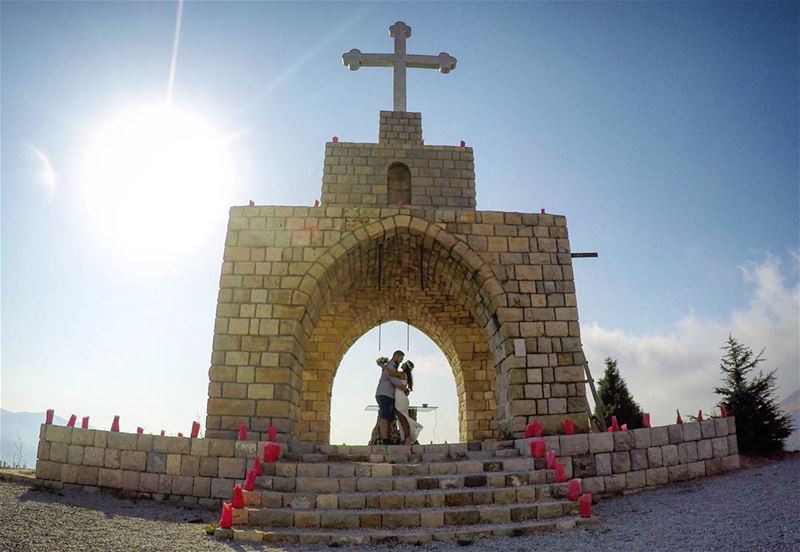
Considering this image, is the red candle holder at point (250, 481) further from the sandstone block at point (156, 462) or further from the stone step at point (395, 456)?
the sandstone block at point (156, 462)

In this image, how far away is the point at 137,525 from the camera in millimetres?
5504

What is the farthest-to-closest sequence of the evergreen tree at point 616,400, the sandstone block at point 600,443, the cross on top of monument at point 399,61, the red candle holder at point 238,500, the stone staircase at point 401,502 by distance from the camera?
1. the evergreen tree at point 616,400
2. the cross on top of monument at point 399,61
3. the sandstone block at point 600,443
4. the red candle holder at point 238,500
5. the stone staircase at point 401,502

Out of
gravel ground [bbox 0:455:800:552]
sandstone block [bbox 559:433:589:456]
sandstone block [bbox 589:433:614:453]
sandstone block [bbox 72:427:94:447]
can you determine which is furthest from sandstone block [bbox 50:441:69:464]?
sandstone block [bbox 589:433:614:453]

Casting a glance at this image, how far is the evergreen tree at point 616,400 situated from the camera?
14684mm

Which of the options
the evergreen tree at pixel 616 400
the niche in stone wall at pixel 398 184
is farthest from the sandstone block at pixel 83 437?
the evergreen tree at pixel 616 400

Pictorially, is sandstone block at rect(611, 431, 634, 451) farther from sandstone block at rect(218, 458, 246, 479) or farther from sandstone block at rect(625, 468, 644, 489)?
sandstone block at rect(218, 458, 246, 479)

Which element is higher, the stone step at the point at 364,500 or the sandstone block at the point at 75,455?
the sandstone block at the point at 75,455

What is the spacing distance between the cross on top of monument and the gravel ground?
31.1ft

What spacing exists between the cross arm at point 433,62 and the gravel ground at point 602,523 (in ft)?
31.6

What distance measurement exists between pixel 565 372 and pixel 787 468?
3.08m

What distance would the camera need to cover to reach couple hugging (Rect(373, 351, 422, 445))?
860 centimetres

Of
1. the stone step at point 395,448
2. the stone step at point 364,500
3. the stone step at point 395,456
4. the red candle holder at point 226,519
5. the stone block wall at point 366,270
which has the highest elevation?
the stone block wall at point 366,270

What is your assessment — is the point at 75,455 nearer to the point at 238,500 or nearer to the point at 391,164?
the point at 238,500

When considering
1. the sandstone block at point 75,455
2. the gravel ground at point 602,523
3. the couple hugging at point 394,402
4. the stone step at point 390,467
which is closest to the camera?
the gravel ground at point 602,523
